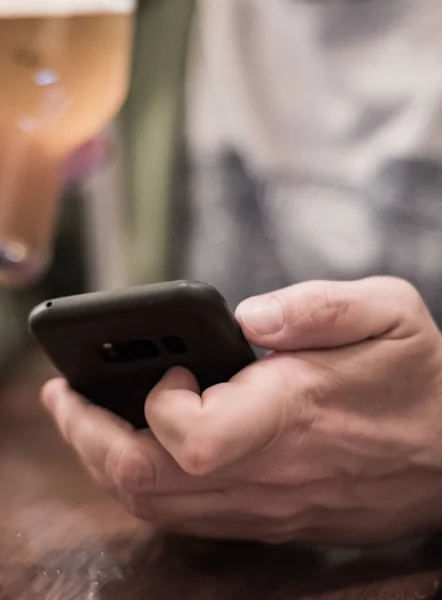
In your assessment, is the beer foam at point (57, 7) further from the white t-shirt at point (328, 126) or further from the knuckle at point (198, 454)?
the knuckle at point (198, 454)

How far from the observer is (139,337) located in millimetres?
369

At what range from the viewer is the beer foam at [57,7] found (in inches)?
20.5

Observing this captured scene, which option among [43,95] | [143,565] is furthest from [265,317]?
[43,95]

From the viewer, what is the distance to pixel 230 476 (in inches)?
15.0

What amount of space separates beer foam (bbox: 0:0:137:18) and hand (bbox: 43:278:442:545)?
0.28 meters

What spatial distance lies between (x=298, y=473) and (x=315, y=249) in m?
0.34

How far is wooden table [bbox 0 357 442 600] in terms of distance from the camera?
1.22 ft

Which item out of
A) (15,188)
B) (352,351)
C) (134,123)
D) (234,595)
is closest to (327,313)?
(352,351)

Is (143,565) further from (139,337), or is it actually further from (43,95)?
(43,95)

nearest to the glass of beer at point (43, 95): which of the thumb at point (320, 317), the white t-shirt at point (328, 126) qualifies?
the white t-shirt at point (328, 126)

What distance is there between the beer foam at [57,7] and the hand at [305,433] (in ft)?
0.93

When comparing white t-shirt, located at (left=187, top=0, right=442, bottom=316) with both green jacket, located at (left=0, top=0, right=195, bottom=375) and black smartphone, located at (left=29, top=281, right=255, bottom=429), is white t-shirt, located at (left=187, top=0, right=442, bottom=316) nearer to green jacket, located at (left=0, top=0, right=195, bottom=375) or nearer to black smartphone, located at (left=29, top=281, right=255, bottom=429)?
green jacket, located at (left=0, top=0, right=195, bottom=375)

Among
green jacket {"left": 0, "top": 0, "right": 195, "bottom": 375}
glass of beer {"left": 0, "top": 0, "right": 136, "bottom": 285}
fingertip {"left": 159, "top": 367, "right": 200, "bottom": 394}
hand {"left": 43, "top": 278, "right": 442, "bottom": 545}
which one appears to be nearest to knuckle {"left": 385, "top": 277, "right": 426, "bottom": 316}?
hand {"left": 43, "top": 278, "right": 442, "bottom": 545}

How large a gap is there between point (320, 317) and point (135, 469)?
127 millimetres
